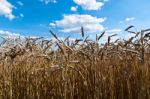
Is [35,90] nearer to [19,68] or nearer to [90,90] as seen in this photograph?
[19,68]

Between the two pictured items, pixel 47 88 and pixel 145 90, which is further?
pixel 47 88

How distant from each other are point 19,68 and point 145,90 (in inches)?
76.9

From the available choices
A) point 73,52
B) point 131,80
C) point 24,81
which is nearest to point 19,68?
point 24,81

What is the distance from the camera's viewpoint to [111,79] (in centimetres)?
380

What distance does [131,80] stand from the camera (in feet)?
12.4

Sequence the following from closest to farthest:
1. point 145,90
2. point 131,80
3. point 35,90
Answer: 1. point 145,90
2. point 131,80
3. point 35,90

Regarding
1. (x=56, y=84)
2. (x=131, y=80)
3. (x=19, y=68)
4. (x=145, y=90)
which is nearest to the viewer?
(x=145, y=90)

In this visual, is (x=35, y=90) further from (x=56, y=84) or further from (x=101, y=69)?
(x=101, y=69)

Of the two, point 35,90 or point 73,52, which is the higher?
point 73,52

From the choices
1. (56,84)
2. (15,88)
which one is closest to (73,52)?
(56,84)

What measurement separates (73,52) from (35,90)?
88 cm

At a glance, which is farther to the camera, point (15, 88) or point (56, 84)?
point (15, 88)

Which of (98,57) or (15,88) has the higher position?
(98,57)

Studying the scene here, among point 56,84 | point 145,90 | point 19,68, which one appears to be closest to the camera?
point 145,90
